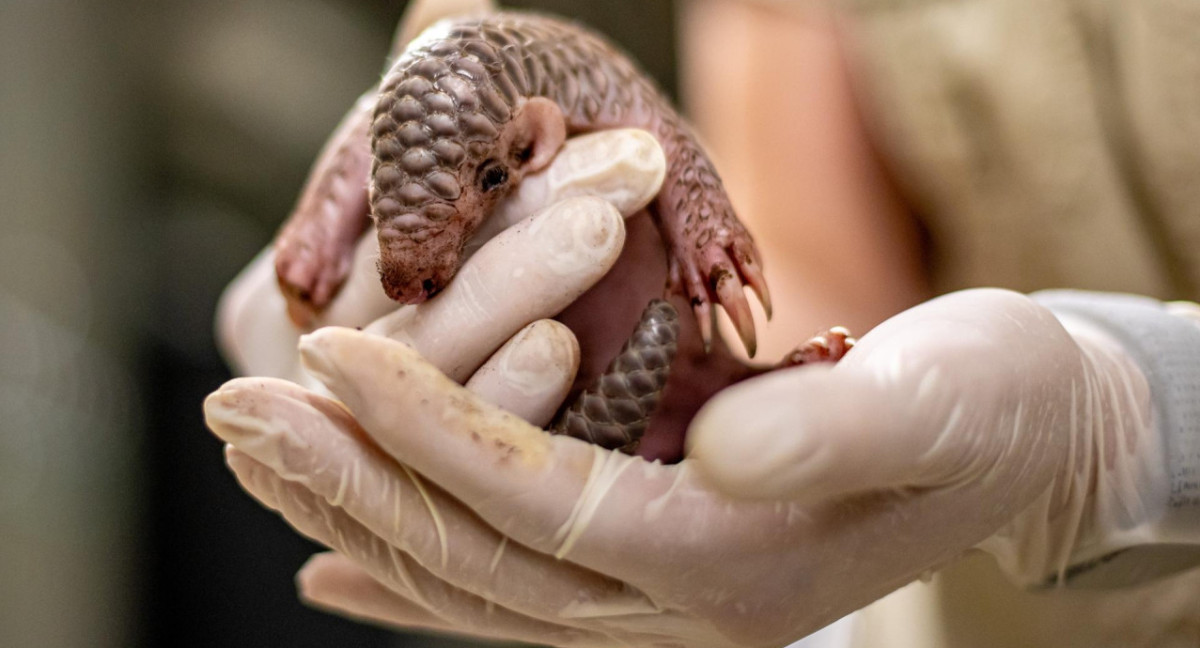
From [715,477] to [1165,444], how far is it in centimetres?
57

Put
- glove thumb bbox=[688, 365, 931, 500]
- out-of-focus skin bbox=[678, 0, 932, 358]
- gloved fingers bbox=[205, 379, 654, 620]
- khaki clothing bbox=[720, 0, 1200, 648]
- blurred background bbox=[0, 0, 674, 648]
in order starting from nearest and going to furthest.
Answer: glove thumb bbox=[688, 365, 931, 500], gloved fingers bbox=[205, 379, 654, 620], khaki clothing bbox=[720, 0, 1200, 648], out-of-focus skin bbox=[678, 0, 932, 358], blurred background bbox=[0, 0, 674, 648]

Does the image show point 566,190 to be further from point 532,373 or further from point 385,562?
point 385,562

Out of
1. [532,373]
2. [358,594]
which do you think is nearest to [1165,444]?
[532,373]

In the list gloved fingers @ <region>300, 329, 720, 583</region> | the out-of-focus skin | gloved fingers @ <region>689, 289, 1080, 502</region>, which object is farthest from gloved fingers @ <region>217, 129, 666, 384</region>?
the out-of-focus skin

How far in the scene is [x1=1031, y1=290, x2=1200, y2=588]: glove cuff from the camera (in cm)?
89

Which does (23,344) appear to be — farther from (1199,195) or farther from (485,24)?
(1199,195)

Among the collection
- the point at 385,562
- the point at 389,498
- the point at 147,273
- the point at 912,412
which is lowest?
the point at 147,273

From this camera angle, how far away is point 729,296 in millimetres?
834

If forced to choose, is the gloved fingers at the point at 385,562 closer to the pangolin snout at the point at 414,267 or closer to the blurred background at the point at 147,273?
the pangolin snout at the point at 414,267

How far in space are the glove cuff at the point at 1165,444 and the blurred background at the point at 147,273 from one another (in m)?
2.04

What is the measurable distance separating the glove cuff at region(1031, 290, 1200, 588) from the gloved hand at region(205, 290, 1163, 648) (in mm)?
84

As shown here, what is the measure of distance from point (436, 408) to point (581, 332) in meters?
0.23

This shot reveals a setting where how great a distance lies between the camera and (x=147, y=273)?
262 cm

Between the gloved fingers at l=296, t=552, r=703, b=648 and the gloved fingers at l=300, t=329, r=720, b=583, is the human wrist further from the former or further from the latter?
the gloved fingers at l=296, t=552, r=703, b=648
